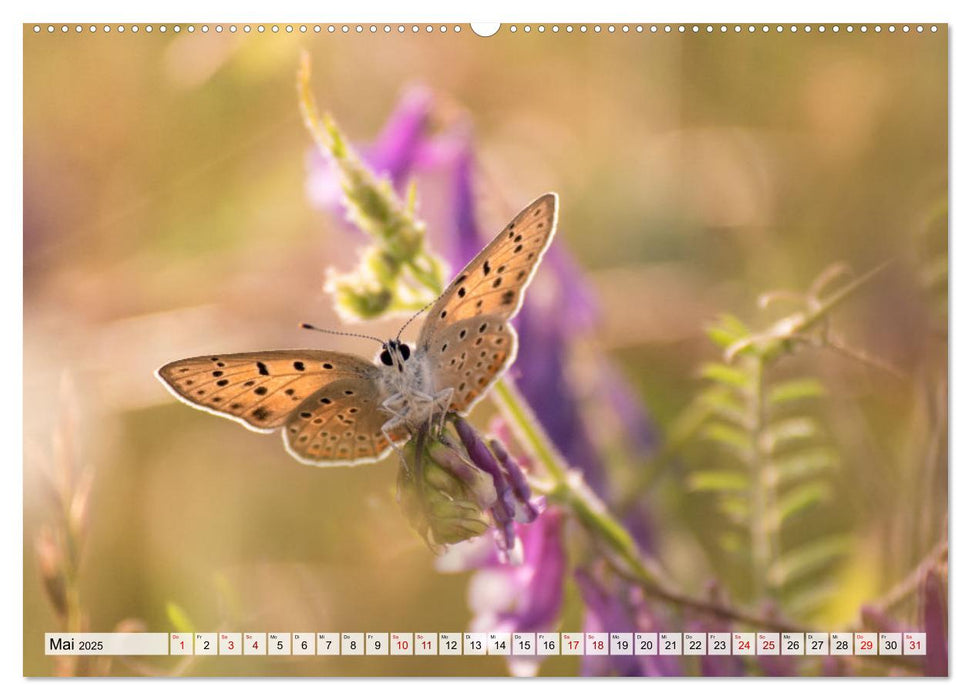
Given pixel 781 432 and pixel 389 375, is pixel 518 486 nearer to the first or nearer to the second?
pixel 389 375

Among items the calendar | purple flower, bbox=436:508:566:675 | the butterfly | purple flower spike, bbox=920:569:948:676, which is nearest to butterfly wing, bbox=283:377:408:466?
the butterfly

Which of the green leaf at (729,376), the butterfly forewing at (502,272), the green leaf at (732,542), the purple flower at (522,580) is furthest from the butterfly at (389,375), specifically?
the green leaf at (732,542)

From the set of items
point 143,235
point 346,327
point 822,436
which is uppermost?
point 143,235

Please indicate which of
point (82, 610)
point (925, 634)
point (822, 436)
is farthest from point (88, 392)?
point (925, 634)

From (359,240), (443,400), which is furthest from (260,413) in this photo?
(359,240)

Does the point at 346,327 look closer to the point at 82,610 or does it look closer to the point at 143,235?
the point at 143,235

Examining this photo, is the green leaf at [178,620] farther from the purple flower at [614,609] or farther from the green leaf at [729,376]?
the green leaf at [729,376]
